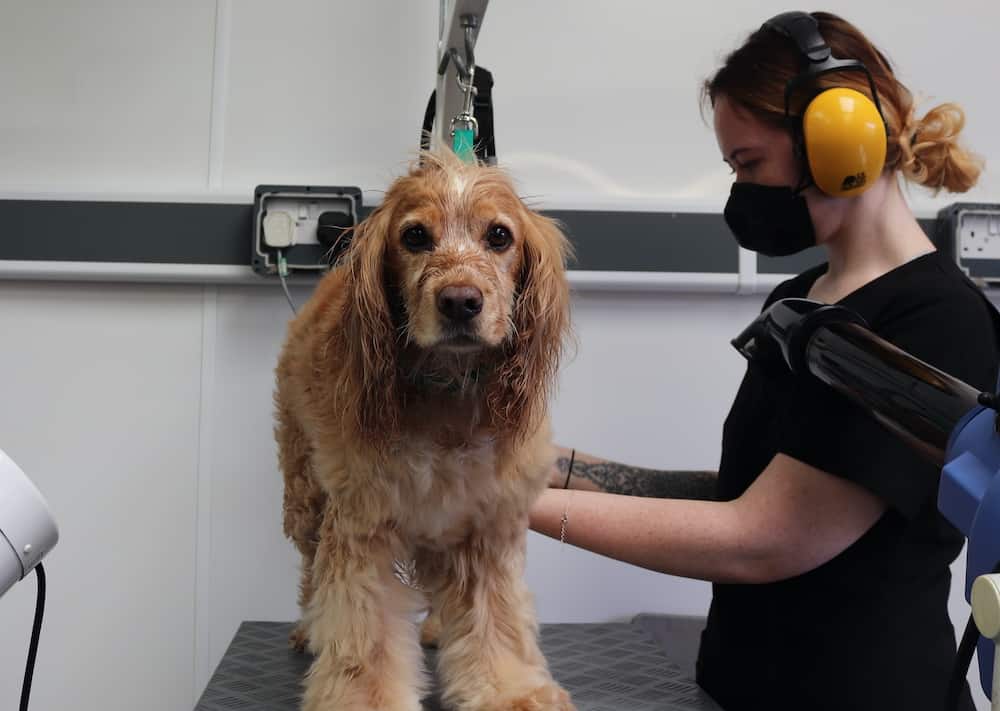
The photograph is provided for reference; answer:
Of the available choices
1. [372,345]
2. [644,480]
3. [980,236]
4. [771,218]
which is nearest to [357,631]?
[372,345]

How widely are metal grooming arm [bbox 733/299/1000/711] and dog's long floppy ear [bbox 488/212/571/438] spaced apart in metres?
0.35

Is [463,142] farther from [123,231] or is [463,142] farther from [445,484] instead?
[123,231]

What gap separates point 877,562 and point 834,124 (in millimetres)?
591

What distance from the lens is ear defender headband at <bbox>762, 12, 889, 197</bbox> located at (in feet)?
3.62

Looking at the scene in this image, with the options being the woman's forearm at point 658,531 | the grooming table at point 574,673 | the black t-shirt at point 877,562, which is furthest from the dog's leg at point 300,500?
the black t-shirt at point 877,562

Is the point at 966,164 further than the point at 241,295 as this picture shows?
No

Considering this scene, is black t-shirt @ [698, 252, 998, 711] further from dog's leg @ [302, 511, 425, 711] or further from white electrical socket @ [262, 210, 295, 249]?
white electrical socket @ [262, 210, 295, 249]

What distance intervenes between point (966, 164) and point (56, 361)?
1.73 m

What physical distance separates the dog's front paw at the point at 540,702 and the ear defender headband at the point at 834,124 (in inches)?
29.4

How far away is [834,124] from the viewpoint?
1103mm

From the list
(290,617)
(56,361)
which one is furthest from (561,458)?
(56,361)

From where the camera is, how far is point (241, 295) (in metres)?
1.84

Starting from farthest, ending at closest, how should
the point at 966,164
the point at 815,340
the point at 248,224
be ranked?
Result: 1. the point at 248,224
2. the point at 966,164
3. the point at 815,340

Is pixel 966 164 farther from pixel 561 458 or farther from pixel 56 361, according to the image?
pixel 56 361
